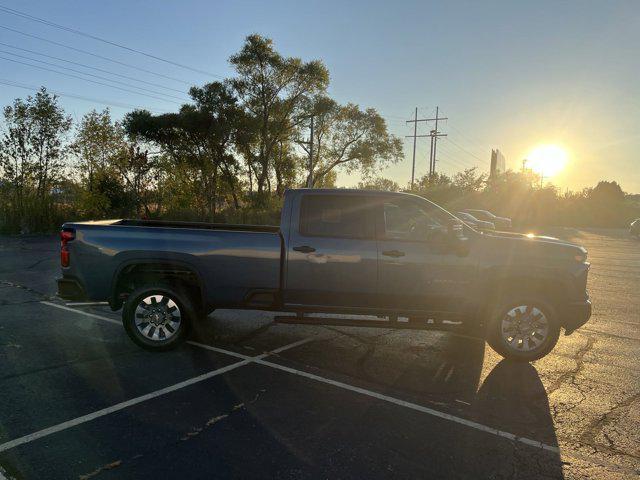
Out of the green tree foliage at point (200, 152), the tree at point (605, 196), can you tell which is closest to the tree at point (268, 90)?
the green tree foliage at point (200, 152)

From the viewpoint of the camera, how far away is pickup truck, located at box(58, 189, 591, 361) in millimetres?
5184

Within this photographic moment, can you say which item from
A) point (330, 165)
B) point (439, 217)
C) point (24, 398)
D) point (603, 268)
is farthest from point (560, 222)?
point (24, 398)

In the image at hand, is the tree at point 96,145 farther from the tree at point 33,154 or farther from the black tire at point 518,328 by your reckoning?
the black tire at point 518,328

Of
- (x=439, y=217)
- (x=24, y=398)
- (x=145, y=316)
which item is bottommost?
(x=24, y=398)

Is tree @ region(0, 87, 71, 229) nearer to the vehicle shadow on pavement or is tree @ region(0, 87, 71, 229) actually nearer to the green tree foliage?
the green tree foliage

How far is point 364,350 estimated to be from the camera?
5.72 m

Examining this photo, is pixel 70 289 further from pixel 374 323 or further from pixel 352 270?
pixel 374 323

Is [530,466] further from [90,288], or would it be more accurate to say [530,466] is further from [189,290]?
[90,288]

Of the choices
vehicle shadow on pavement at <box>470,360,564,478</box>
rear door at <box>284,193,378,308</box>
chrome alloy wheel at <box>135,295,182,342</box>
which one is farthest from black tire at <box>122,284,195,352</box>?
vehicle shadow on pavement at <box>470,360,564,478</box>

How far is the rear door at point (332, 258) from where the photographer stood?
5203mm

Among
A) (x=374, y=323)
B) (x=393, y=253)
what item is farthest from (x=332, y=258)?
(x=374, y=323)

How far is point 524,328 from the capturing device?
5.25 metres

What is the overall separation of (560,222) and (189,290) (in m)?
53.8

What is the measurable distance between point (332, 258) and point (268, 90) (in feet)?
86.5
